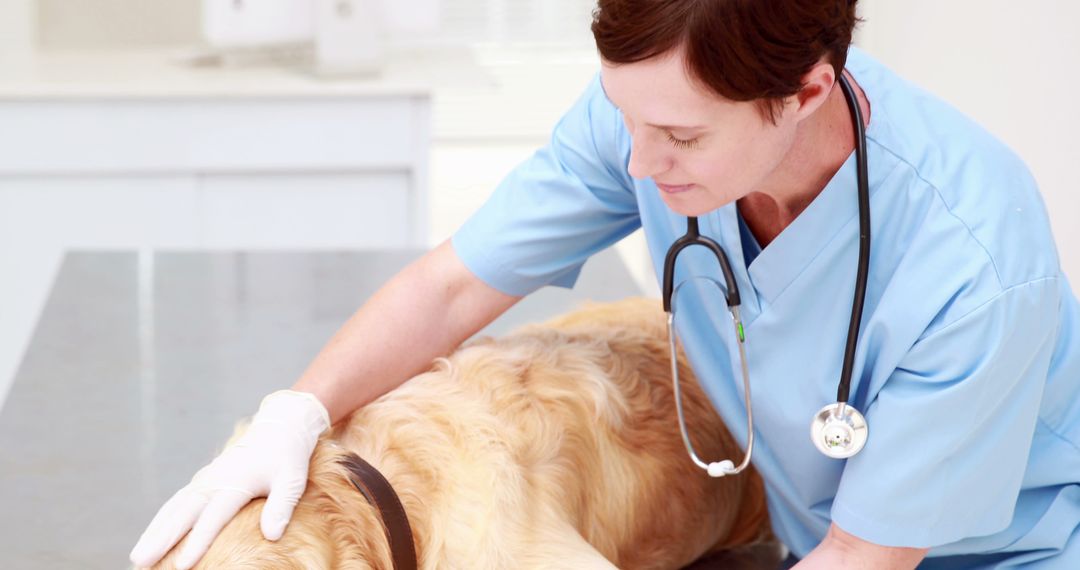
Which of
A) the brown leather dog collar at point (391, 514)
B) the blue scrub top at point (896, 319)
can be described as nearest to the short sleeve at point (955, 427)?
the blue scrub top at point (896, 319)

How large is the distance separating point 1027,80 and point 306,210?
2.11 m

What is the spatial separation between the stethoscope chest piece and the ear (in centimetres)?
29

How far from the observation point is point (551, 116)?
20.8ft

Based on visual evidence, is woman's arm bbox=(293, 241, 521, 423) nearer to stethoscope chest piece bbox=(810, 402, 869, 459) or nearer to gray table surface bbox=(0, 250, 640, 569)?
gray table surface bbox=(0, 250, 640, 569)

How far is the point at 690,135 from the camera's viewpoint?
115cm

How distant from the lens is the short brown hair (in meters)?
1.05

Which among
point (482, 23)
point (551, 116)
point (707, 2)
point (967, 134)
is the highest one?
point (707, 2)

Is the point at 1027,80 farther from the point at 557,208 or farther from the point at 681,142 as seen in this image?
the point at 681,142

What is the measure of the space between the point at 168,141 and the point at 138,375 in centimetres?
165

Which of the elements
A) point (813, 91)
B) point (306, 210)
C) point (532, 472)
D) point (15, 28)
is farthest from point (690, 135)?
point (15, 28)

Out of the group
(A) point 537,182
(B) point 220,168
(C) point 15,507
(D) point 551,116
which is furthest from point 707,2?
(D) point 551,116

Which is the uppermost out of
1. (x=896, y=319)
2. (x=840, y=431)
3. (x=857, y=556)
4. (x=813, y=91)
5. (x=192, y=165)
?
(x=813, y=91)

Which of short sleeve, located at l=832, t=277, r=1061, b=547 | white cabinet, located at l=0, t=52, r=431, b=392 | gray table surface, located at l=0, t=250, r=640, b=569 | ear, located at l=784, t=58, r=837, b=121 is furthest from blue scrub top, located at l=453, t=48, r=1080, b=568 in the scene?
white cabinet, located at l=0, t=52, r=431, b=392

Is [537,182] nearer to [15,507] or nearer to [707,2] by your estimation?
[707,2]
